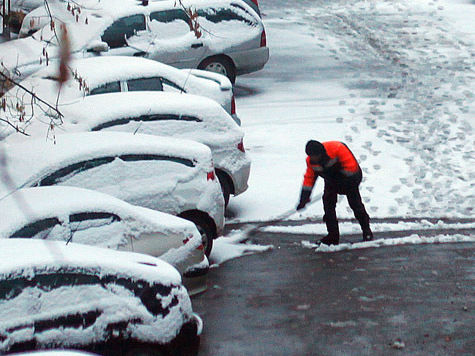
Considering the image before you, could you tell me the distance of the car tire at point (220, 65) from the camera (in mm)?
15852

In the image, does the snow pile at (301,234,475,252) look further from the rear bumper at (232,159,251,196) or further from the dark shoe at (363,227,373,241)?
the rear bumper at (232,159,251,196)

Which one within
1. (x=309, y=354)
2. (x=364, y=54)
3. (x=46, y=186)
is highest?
(x=46, y=186)

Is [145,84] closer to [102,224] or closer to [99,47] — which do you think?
[99,47]

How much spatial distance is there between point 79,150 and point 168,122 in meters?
1.87

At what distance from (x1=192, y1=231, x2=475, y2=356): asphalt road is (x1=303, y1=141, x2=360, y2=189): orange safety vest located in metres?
0.88

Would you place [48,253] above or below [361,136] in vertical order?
above

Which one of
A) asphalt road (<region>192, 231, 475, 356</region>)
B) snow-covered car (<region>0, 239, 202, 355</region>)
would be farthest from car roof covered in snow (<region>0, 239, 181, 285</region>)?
asphalt road (<region>192, 231, 475, 356</region>)

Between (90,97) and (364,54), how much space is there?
9964mm

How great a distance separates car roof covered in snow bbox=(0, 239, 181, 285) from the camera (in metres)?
6.10

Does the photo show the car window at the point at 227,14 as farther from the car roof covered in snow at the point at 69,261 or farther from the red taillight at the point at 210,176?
the car roof covered in snow at the point at 69,261

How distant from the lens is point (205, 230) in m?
9.44

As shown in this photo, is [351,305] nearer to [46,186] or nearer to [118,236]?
[118,236]

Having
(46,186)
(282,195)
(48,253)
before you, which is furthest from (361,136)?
(48,253)

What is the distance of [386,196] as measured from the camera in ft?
39.6
